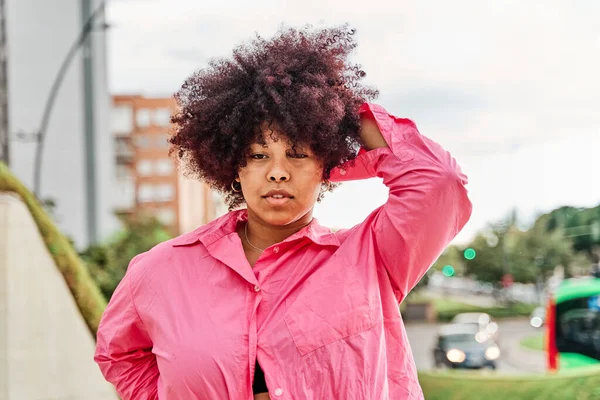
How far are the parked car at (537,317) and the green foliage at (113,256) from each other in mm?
10060

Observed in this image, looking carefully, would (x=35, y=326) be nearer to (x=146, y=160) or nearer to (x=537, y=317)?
(x=537, y=317)

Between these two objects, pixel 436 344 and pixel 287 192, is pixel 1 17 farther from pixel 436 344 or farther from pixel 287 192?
pixel 287 192

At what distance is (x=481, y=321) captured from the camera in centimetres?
1953

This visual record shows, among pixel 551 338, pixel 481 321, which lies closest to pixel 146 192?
pixel 481 321

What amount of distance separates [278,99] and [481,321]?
60.2 ft

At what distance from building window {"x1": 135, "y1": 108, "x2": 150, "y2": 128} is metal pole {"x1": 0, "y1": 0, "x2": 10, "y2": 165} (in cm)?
4062

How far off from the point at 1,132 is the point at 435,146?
11414mm

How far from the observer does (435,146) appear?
6.72 ft

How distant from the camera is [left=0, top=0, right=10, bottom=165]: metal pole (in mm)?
12188

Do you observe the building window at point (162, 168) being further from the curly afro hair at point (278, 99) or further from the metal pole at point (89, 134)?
the curly afro hair at point (278, 99)

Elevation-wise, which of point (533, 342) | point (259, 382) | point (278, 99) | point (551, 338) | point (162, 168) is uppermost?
point (162, 168)

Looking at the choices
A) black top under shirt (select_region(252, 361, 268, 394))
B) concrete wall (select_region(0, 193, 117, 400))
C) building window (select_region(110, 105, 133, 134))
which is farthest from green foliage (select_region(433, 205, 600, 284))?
building window (select_region(110, 105, 133, 134))

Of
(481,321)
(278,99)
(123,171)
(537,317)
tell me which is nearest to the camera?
(278,99)

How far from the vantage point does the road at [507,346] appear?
15180 millimetres
